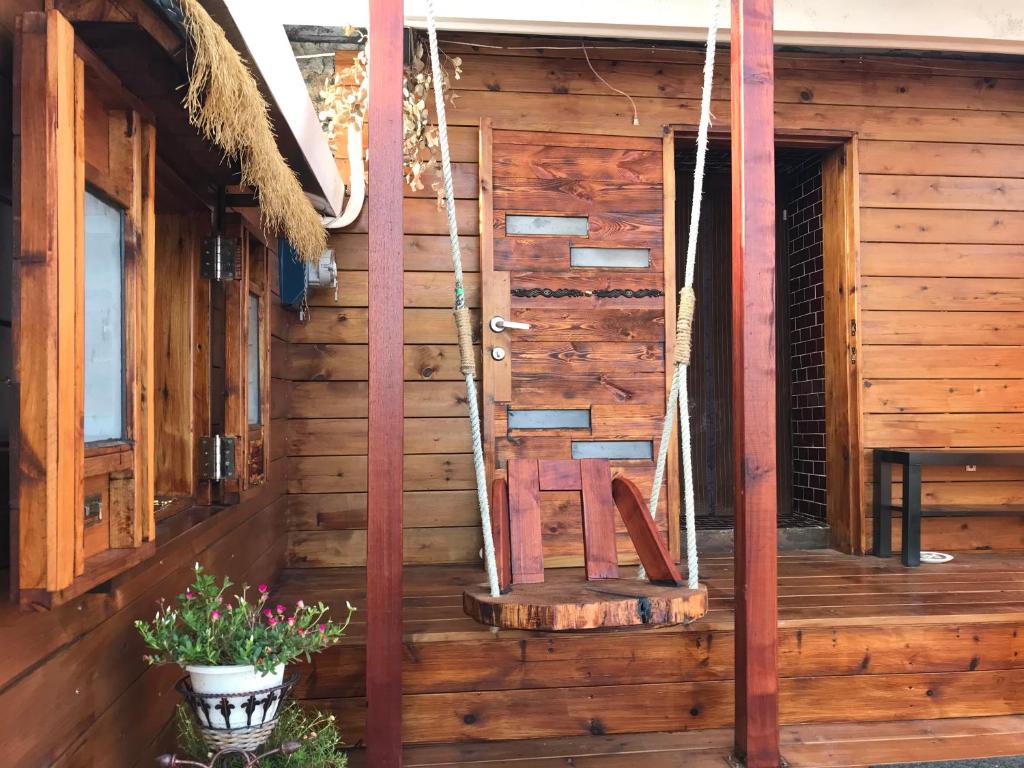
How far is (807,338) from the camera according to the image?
4457 millimetres

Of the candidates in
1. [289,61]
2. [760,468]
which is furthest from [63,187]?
[760,468]

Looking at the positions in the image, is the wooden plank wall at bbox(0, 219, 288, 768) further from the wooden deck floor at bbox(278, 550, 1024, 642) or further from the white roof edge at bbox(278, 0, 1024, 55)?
the white roof edge at bbox(278, 0, 1024, 55)

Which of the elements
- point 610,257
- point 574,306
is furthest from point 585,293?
point 610,257

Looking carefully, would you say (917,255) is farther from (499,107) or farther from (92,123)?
(92,123)

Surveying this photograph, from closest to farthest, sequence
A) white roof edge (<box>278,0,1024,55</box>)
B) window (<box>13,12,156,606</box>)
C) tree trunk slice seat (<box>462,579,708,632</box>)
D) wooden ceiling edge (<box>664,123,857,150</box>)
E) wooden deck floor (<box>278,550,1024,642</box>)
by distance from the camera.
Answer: window (<box>13,12,156,606</box>) < tree trunk slice seat (<box>462,579,708,632</box>) < wooden deck floor (<box>278,550,1024,642</box>) < white roof edge (<box>278,0,1024,55</box>) < wooden ceiling edge (<box>664,123,857,150</box>)

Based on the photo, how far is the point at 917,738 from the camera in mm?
2418

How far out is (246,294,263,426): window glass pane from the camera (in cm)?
263

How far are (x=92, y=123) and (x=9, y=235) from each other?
25cm

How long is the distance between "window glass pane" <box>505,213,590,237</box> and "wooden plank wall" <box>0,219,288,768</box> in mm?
1698

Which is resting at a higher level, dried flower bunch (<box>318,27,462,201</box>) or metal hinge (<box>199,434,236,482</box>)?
dried flower bunch (<box>318,27,462,201</box>)

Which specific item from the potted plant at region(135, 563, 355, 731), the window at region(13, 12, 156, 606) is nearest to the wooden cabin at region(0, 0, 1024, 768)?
the window at region(13, 12, 156, 606)

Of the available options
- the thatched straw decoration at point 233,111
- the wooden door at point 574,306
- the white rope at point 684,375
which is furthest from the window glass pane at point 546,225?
the white rope at point 684,375

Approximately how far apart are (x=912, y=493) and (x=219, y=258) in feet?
9.23

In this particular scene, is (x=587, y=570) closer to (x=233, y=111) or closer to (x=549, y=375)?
(x=233, y=111)
